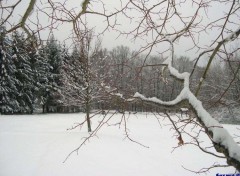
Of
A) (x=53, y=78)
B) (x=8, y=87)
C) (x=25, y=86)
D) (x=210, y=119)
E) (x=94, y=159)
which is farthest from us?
(x=53, y=78)

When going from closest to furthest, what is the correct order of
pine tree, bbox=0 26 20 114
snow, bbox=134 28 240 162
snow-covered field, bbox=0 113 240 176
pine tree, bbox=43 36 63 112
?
snow, bbox=134 28 240 162
snow-covered field, bbox=0 113 240 176
pine tree, bbox=0 26 20 114
pine tree, bbox=43 36 63 112

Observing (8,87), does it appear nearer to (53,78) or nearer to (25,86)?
(25,86)

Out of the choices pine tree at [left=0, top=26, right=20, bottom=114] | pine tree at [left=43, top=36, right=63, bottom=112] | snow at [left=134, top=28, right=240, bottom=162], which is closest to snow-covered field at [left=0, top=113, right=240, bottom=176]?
snow at [left=134, top=28, right=240, bottom=162]

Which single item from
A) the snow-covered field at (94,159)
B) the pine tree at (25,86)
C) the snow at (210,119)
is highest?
the pine tree at (25,86)

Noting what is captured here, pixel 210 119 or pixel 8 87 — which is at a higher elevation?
pixel 8 87

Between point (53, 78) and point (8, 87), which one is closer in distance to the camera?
point (8, 87)

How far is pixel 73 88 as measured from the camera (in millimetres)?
23375

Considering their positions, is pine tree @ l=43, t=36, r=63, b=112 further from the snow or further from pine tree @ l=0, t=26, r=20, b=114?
the snow

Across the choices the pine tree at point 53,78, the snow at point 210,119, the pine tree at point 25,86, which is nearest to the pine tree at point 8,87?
the pine tree at point 25,86

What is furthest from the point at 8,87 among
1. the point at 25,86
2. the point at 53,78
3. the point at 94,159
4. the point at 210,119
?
the point at 210,119

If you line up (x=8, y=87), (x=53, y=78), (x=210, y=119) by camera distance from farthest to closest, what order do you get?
(x=53, y=78) < (x=8, y=87) < (x=210, y=119)

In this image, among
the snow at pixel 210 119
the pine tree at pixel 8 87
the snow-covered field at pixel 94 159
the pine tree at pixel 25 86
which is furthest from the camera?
the pine tree at pixel 25 86

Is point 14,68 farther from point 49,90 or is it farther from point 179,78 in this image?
point 179,78

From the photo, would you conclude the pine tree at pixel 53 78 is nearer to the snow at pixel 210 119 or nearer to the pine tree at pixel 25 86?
the pine tree at pixel 25 86
